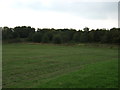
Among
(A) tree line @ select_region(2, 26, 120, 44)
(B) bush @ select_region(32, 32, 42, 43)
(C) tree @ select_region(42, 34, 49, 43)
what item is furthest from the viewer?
(B) bush @ select_region(32, 32, 42, 43)

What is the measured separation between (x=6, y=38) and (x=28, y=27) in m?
43.1

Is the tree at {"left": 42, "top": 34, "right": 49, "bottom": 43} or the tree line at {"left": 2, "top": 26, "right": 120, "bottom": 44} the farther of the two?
the tree at {"left": 42, "top": 34, "right": 49, "bottom": 43}

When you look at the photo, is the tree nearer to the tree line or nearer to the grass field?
the tree line

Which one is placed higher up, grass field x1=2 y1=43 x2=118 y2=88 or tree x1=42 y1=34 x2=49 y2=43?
tree x1=42 y1=34 x2=49 y2=43

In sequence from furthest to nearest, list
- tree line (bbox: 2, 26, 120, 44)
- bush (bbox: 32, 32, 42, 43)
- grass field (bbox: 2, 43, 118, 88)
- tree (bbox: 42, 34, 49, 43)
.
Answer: bush (bbox: 32, 32, 42, 43)
tree (bbox: 42, 34, 49, 43)
tree line (bbox: 2, 26, 120, 44)
grass field (bbox: 2, 43, 118, 88)

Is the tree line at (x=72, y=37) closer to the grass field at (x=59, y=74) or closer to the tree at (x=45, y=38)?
the tree at (x=45, y=38)

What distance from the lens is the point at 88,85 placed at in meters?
9.69

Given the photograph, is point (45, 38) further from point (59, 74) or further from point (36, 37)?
point (59, 74)

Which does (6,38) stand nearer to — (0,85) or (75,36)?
(75,36)

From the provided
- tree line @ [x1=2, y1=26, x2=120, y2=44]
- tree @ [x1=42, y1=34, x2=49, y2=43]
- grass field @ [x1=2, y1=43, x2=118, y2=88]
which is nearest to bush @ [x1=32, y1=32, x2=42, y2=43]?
tree line @ [x1=2, y1=26, x2=120, y2=44]

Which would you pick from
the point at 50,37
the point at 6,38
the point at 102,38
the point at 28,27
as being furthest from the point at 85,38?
the point at 28,27

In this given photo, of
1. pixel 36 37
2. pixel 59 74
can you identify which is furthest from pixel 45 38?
pixel 59 74

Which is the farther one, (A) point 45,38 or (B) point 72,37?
(B) point 72,37

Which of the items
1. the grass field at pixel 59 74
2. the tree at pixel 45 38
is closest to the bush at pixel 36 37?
the tree at pixel 45 38
